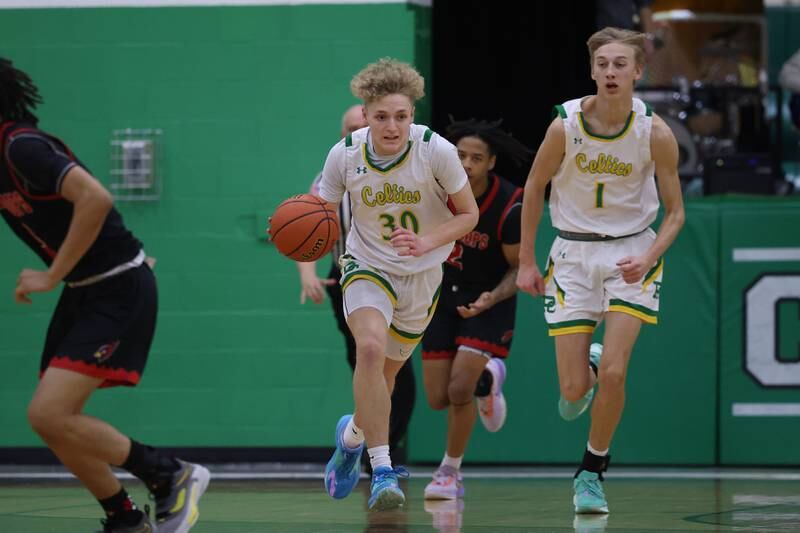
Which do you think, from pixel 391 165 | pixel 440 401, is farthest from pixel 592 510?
pixel 391 165

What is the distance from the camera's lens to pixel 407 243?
5945 millimetres

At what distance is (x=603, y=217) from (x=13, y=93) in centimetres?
284

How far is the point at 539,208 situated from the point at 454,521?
1.61m

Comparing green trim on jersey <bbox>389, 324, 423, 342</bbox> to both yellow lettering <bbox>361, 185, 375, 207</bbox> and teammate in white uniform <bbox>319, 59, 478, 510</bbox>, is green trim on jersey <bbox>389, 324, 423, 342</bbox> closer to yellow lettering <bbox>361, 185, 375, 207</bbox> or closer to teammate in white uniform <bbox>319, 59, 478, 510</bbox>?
teammate in white uniform <bbox>319, 59, 478, 510</bbox>

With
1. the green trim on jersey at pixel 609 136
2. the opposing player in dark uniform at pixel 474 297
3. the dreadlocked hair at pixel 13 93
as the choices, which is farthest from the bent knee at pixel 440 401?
the dreadlocked hair at pixel 13 93

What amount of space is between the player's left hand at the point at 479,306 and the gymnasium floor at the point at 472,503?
96 centimetres

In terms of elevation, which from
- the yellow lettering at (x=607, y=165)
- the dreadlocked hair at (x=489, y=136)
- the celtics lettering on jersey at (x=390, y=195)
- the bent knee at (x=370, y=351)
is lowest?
the bent knee at (x=370, y=351)

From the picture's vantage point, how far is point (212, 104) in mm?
9656

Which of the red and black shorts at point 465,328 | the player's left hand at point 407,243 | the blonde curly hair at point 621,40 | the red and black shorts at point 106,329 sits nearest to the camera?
the red and black shorts at point 106,329

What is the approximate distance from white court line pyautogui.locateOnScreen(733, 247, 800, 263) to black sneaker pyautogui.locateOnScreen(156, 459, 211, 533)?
4.81 m

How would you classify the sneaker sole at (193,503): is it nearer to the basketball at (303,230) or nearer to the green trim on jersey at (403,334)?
the basketball at (303,230)

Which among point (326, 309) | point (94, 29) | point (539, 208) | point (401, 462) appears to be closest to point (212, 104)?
point (94, 29)

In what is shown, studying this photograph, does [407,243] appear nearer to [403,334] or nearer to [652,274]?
[403,334]

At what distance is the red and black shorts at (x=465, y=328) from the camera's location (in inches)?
301
